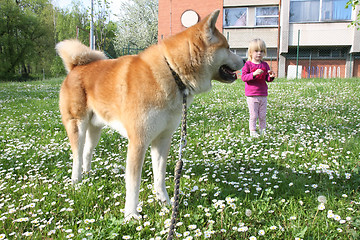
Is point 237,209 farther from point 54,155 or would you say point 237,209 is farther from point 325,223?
point 54,155

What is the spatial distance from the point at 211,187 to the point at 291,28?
22741 millimetres

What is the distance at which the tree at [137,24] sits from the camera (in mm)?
33594

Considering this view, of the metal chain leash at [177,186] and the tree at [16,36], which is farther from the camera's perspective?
the tree at [16,36]

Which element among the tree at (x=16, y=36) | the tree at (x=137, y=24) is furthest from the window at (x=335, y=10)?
the tree at (x=16, y=36)

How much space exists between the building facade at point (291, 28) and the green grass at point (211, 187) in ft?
61.3

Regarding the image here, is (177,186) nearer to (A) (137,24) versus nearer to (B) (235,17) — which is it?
(B) (235,17)

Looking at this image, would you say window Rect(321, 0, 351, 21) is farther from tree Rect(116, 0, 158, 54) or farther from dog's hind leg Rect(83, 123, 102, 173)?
dog's hind leg Rect(83, 123, 102, 173)

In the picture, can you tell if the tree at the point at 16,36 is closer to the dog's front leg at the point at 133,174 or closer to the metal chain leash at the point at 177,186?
the dog's front leg at the point at 133,174

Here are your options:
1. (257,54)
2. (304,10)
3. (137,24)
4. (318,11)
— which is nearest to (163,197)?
(257,54)

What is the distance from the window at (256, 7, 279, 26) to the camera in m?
23.0

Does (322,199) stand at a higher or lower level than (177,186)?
lower

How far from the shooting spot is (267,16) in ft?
75.7

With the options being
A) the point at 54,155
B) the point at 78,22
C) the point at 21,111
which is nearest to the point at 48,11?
the point at 78,22

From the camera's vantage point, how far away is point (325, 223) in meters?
2.21
